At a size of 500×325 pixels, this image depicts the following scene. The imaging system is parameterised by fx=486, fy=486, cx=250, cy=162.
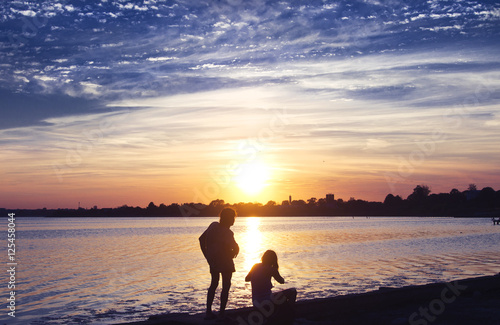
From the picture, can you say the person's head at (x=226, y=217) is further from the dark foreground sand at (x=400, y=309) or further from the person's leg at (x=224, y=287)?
the dark foreground sand at (x=400, y=309)

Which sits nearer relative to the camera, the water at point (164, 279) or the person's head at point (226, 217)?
the person's head at point (226, 217)

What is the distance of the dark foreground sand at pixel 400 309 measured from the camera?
33.9ft

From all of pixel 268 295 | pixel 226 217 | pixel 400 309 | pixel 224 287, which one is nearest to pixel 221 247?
pixel 226 217

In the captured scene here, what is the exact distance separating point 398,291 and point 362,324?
9.86ft

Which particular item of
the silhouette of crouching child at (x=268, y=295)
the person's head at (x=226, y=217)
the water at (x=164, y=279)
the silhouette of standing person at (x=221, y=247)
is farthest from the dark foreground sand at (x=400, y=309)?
the water at (x=164, y=279)

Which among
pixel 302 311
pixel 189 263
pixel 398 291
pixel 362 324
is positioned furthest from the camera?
pixel 189 263

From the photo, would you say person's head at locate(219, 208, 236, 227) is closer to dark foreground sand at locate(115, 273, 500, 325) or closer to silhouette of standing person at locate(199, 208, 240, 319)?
silhouette of standing person at locate(199, 208, 240, 319)

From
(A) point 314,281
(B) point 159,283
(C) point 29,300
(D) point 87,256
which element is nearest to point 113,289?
(B) point 159,283

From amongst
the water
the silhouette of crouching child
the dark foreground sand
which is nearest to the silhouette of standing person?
the silhouette of crouching child

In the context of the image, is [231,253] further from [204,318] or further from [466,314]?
[466,314]

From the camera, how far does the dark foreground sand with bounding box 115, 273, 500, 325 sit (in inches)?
406

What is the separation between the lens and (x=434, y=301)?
43.0ft

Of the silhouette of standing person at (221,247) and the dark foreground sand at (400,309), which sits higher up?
the silhouette of standing person at (221,247)

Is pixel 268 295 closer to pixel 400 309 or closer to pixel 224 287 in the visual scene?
pixel 224 287
